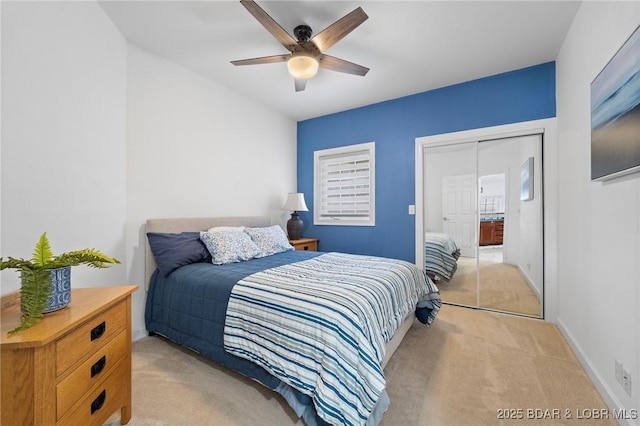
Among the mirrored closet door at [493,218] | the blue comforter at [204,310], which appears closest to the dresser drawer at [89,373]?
the blue comforter at [204,310]

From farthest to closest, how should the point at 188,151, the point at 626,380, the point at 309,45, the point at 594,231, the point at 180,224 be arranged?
the point at 188,151 < the point at 180,224 < the point at 309,45 < the point at 594,231 < the point at 626,380

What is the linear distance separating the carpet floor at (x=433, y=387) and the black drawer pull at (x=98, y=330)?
615 mm

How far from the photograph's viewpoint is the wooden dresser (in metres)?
0.89

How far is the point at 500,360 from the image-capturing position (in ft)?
6.61

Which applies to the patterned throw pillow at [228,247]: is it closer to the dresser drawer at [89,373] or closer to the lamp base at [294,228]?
the dresser drawer at [89,373]

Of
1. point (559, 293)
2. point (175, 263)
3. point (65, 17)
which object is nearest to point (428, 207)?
point (559, 293)

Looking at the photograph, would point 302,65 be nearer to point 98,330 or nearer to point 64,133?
point 64,133

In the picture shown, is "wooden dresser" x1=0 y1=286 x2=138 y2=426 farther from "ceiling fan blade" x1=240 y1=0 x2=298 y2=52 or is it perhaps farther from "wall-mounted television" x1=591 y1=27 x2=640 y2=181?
"wall-mounted television" x1=591 y1=27 x2=640 y2=181

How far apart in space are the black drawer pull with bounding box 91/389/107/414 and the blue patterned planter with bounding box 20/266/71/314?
1.52 ft

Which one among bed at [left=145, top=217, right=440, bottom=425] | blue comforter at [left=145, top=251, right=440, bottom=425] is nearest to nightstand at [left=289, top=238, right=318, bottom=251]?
bed at [left=145, top=217, right=440, bottom=425]

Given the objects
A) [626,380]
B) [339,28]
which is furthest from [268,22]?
[626,380]

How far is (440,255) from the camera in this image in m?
3.38

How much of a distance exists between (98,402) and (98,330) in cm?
33

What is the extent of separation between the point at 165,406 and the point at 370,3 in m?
3.03
